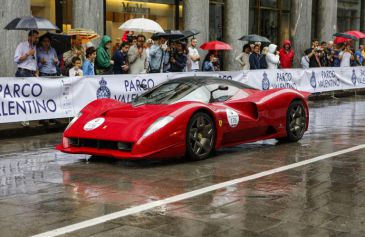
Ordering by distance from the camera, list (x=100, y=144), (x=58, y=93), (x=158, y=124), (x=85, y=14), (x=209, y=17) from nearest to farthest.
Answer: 1. (x=158, y=124)
2. (x=100, y=144)
3. (x=58, y=93)
4. (x=85, y=14)
5. (x=209, y=17)

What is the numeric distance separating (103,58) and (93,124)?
6.05m

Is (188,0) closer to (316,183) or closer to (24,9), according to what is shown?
(24,9)

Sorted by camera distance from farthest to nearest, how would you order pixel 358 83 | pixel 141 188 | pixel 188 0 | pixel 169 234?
pixel 358 83 < pixel 188 0 < pixel 141 188 < pixel 169 234

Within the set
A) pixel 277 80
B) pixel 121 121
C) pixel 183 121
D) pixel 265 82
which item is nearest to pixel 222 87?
pixel 183 121

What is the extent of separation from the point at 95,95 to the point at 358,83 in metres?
13.6

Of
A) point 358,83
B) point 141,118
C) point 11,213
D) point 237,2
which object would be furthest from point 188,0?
point 11,213

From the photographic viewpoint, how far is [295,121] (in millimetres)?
11133

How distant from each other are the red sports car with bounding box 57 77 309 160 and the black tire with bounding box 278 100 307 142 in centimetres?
2

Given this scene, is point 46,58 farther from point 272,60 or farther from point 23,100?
point 272,60

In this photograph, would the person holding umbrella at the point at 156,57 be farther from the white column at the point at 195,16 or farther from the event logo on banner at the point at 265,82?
the white column at the point at 195,16

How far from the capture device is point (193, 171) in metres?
8.38

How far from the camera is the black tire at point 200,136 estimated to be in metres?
9.02

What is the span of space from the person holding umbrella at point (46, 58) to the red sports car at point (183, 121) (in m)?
3.89

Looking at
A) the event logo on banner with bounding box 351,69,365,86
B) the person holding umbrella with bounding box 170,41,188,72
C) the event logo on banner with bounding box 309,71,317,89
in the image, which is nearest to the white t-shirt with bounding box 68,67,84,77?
the person holding umbrella with bounding box 170,41,188,72
